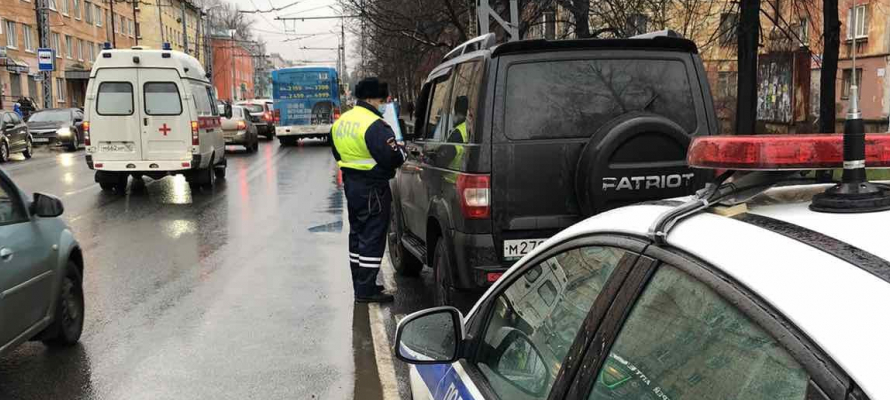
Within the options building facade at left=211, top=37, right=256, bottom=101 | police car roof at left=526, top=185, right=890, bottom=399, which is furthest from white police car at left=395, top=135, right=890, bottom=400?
building facade at left=211, top=37, right=256, bottom=101

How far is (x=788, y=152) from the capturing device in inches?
58.2

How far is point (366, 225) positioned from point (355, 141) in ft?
2.38

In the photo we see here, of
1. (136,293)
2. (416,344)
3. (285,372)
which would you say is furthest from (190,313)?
(416,344)

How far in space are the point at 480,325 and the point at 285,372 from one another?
266cm

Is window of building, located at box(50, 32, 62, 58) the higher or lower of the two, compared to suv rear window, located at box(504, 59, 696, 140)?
higher

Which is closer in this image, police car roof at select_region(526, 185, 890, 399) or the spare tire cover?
police car roof at select_region(526, 185, 890, 399)

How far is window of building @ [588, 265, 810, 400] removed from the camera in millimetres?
1253

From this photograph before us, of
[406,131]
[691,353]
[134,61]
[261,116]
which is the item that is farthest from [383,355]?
[261,116]

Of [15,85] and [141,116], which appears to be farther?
[15,85]

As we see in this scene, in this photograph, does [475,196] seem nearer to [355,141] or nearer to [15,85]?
[355,141]

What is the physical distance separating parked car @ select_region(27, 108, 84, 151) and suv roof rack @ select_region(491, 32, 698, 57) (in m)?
28.6

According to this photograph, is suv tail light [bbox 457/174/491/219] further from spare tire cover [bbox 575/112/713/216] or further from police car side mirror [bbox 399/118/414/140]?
police car side mirror [bbox 399/118/414/140]

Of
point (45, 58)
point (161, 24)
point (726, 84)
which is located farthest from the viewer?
point (161, 24)

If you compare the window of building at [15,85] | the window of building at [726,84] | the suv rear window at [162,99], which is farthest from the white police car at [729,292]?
the window of building at [15,85]
